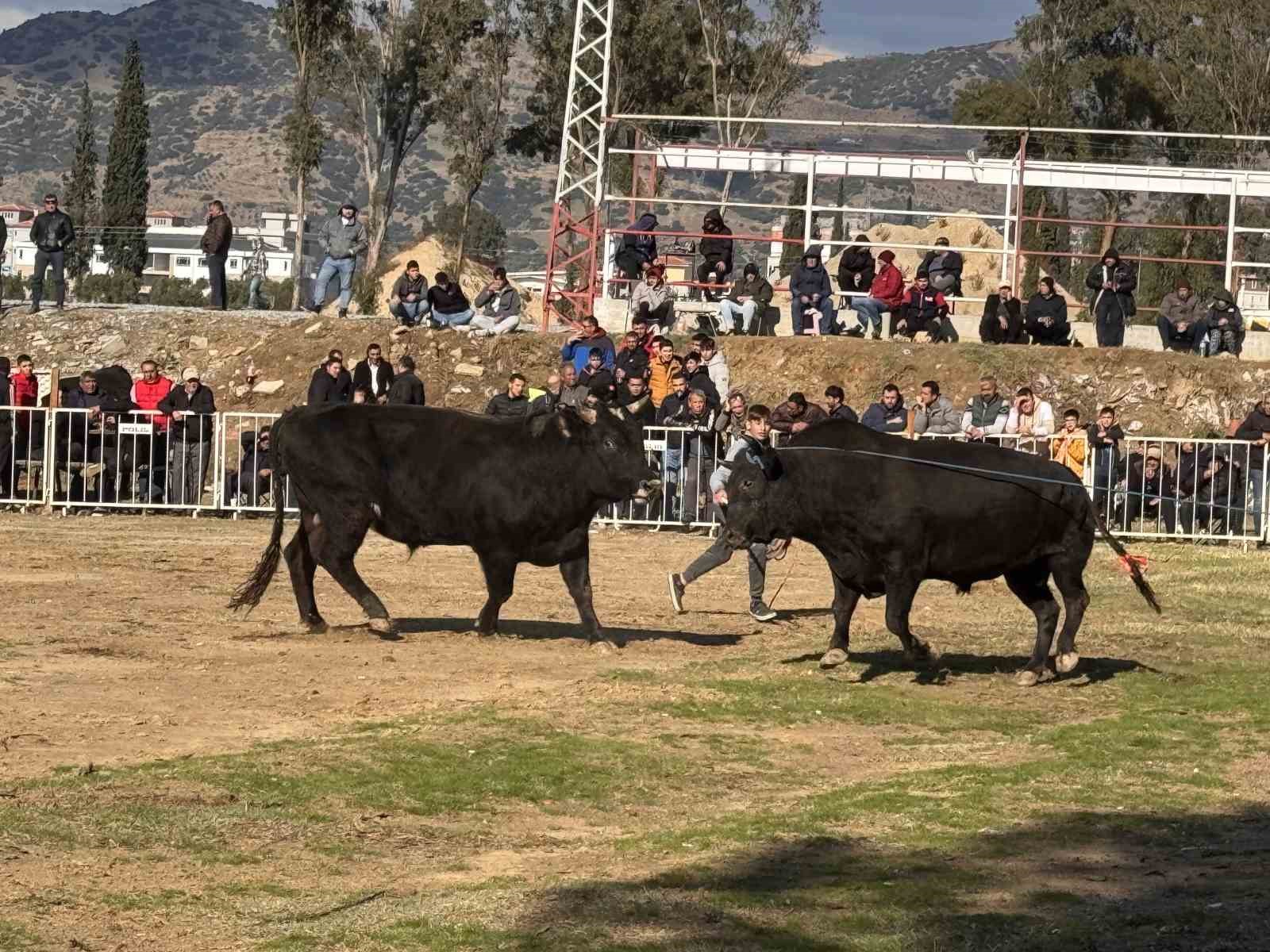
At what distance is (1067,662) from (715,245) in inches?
789

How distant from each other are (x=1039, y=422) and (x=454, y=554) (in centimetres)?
780

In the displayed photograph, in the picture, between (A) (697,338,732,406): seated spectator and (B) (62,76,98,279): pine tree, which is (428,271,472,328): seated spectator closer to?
(A) (697,338,732,406): seated spectator

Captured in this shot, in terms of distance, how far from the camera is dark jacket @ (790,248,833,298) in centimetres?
3306

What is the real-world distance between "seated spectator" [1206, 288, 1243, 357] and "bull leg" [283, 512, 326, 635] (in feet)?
64.8

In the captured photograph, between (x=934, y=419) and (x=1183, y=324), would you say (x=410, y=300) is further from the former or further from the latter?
(x=1183, y=324)

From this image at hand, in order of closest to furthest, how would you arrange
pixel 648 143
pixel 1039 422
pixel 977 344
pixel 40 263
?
pixel 1039 422
pixel 977 344
pixel 40 263
pixel 648 143

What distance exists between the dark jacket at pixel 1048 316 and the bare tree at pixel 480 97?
35642 millimetres

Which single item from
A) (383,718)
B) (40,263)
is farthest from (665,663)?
(40,263)

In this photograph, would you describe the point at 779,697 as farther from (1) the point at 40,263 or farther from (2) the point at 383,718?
(1) the point at 40,263

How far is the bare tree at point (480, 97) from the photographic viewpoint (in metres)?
66.6

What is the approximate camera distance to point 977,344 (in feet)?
108

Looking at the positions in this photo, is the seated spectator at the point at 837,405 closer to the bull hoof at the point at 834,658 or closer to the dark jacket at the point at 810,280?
the bull hoof at the point at 834,658

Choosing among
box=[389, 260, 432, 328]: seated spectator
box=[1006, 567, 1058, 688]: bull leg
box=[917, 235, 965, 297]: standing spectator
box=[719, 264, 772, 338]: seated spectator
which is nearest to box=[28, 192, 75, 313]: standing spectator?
box=[389, 260, 432, 328]: seated spectator

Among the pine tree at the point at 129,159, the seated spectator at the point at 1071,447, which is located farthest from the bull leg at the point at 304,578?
the pine tree at the point at 129,159
